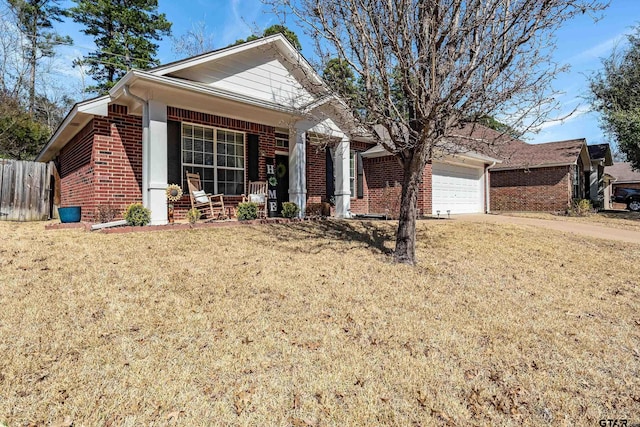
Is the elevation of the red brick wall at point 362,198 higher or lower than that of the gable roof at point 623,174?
lower

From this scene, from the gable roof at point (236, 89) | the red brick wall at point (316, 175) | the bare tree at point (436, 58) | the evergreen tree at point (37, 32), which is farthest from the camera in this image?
the evergreen tree at point (37, 32)

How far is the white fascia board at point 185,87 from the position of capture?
6.69 metres

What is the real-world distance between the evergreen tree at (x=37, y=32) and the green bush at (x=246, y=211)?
2222cm

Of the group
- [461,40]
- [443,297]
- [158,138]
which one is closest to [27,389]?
[443,297]

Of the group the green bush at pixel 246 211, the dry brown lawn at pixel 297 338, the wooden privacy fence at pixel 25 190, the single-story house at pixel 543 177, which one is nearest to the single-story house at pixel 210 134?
the wooden privacy fence at pixel 25 190

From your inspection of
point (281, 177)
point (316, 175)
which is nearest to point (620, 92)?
point (316, 175)

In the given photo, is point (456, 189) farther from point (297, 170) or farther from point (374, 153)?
point (297, 170)

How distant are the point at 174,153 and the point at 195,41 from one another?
18.1 m

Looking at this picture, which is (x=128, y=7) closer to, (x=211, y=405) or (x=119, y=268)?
(x=119, y=268)

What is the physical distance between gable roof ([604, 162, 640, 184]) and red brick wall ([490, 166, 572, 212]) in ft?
70.5

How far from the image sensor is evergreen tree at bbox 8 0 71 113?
21516mm

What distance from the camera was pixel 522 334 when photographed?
143 inches

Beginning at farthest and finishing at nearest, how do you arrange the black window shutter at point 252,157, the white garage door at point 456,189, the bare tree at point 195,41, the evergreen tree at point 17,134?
the bare tree at point 195,41, the evergreen tree at point 17,134, the white garage door at point 456,189, the black window shutter at point 252,157

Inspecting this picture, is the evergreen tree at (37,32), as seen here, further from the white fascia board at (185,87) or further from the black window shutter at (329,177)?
the black window shutter at (329,177)
